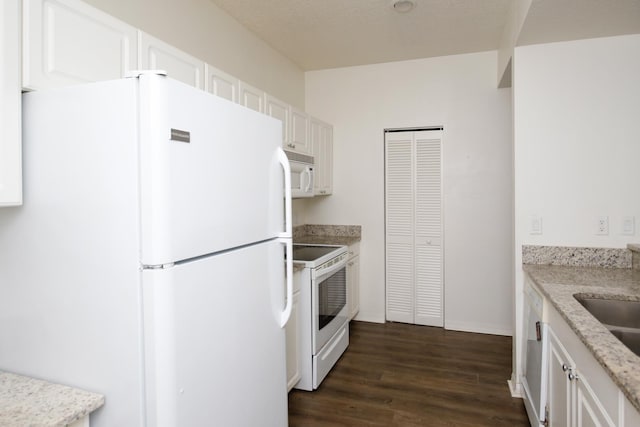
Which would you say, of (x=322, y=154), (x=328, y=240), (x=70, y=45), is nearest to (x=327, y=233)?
(x=328, y=240)

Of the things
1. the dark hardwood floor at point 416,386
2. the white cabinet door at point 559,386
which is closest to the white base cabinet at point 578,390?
the white cabinet door at point 559,386

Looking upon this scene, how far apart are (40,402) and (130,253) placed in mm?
499

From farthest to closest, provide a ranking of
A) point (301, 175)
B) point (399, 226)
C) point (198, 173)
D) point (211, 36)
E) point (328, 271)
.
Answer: point (399, 226) → point (301, 175) → point (328, 271) → point (211, 36) → point (198, 173)

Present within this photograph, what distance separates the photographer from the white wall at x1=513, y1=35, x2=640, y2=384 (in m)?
2.46

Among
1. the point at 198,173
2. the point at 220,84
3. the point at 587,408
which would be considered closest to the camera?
the point at 198,173

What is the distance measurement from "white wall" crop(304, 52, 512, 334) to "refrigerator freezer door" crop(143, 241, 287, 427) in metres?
2.60

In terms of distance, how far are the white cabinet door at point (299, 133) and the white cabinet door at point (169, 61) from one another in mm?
1213

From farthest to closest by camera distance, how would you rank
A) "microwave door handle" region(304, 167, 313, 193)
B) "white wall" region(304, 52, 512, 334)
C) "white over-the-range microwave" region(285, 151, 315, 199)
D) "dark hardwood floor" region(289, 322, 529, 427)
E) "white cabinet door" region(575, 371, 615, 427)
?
"white wall" region(304, 52, 512, 334), "microwave door handle" region(304, 167, 313, 193), "white over-the-range microwave" region(285, 151, 315, 199), "dark hardwood floor" region(289, 322, 529, 427), "white cabinet door" region(575, 371, 615, 427)

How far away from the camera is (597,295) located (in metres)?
1.89

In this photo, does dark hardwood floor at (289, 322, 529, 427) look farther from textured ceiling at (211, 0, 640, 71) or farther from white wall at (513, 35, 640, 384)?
textured ceiling at (211, 0, 640, 71)

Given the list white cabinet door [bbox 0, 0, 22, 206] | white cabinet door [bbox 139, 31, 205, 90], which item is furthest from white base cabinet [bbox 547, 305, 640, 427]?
white cabinet door [bbox 139, 31, 205, 90]

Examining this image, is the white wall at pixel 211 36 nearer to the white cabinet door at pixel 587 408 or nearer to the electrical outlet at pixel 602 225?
the white cabinet door at pixel 587 408

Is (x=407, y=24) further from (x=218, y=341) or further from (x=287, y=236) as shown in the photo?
(x=218, y=341)

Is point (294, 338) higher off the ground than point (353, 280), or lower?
lower
